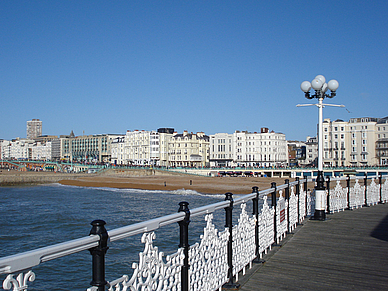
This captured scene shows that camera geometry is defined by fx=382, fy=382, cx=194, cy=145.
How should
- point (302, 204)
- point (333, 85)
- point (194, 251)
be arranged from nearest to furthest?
point (194, 251)
point (302, 204)
point (333, 85)

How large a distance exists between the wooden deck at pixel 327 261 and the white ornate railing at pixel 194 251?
290 mm

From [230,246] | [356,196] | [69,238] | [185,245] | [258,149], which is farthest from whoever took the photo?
[258,149]

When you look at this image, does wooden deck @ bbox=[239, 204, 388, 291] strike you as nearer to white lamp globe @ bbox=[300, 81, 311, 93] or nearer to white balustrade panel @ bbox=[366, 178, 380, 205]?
white lamp globe @ bbox=[300, 81, 311, 93]

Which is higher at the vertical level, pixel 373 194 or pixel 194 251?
pixel 194 251

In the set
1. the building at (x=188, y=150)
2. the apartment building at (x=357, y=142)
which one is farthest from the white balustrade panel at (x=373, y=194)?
the building at (x=188, y=150)

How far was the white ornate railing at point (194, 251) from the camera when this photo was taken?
230 cm

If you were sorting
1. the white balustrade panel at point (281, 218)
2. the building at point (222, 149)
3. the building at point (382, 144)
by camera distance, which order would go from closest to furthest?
1. the white balustrade panel at point (281, 218)
2. the building at point (382, 144)
3. the building at point (222, 149)

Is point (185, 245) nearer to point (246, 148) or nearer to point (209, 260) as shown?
point (209, 260)

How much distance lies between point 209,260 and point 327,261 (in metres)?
2.60

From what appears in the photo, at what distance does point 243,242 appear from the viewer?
5.74 meters

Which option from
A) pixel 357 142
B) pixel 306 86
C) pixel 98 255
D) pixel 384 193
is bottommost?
pixel 384 193

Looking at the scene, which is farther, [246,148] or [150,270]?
[246,148]

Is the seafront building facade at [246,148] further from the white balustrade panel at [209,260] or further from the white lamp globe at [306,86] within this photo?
the white balustrade panel at [209,260]

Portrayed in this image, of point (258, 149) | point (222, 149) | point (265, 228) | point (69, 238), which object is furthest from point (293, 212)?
point (222, 149)
